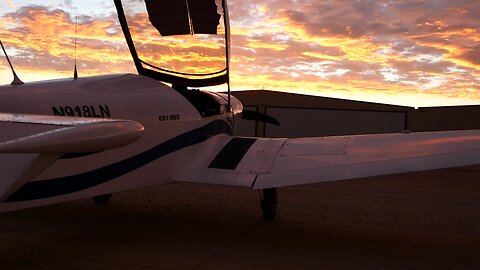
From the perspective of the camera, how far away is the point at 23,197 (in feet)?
13.9

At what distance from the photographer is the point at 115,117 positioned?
5.11m

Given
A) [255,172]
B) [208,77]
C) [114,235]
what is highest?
[208,77]

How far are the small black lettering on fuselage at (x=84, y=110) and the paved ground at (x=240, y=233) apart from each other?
4.52ft

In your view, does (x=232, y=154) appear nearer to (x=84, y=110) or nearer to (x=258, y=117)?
(x=84, y=110)

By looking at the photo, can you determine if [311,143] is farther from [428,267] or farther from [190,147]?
[428,267]

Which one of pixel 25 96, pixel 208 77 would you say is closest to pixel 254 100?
pixel 208 77

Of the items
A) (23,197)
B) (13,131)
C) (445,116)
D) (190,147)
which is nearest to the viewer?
(13,131)

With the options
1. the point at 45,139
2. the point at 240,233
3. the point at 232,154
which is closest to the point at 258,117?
the point at 232,154

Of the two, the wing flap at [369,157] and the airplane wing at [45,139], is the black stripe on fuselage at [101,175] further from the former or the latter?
the wing flap at [369,157]

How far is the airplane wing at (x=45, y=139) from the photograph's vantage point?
3.07m

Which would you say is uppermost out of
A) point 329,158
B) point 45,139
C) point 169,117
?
point 45,139

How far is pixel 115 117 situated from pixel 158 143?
2.64 ft

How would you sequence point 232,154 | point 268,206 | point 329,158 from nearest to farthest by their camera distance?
point 329,158 < point 232,154 < point 268,206

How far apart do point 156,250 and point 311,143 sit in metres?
2.40
